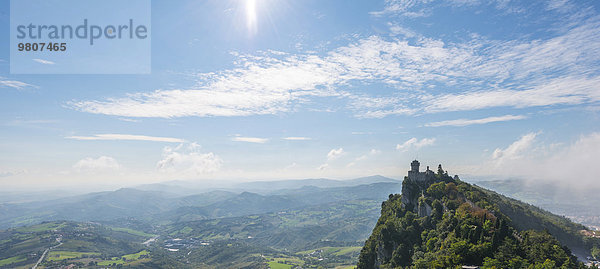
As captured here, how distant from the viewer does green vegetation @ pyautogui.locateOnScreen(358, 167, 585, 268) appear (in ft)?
152

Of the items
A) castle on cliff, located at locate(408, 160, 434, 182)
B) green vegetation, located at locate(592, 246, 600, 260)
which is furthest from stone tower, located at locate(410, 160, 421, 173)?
green vegetation, located at locate(592, 246, 600, 260)

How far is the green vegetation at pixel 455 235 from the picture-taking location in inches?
1828

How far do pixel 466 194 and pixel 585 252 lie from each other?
142 feet

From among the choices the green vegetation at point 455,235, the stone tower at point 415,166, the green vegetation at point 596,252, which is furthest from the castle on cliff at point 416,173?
the green vegetation at point 596,252

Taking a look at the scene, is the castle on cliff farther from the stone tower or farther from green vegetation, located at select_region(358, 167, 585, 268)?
green vegetation, located at select_region(358, 167, 585, 268)

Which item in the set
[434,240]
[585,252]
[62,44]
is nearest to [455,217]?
[434,240]

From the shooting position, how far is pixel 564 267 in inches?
1661

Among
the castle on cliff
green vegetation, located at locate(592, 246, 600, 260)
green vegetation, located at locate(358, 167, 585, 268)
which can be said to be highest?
the castle on cliff

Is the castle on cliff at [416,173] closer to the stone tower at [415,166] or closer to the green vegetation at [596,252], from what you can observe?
the stone tower at [415,166]

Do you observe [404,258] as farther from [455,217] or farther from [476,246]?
[476,246]

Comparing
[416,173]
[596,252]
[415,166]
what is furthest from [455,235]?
[596,252]

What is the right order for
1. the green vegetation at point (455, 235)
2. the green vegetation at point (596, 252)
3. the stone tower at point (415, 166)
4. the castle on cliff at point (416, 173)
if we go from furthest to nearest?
the stone tower at point (415, 166), the castle on cliff at point (416, 173), the green vegetation at point (596, 252), the green vegetation at point (455, 235)

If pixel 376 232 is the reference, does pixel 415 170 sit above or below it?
above

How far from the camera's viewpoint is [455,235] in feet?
181
